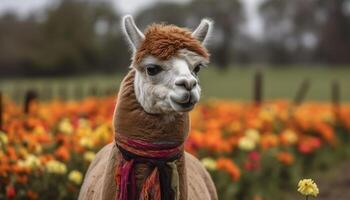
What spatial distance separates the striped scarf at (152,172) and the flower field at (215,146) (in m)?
1.67

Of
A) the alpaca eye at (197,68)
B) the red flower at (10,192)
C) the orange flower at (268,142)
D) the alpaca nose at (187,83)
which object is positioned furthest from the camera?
the orange flower at (268,142)

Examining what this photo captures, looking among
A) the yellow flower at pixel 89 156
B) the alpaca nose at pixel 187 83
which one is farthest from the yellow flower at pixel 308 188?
the yellow flower at pixel 89 156

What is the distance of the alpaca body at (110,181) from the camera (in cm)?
381

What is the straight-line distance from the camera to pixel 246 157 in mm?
8555

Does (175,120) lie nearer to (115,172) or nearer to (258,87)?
(115,172)

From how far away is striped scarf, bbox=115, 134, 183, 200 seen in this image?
3.69m

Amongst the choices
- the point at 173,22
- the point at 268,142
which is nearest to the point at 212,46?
the point at 173,22

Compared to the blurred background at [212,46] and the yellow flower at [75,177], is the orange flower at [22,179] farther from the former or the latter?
the blurred background at [212,46]

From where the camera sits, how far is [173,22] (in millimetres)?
61250

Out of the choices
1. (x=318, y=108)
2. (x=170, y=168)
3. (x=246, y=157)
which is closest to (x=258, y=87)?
(x=318, y=108)

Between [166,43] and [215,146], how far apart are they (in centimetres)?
404

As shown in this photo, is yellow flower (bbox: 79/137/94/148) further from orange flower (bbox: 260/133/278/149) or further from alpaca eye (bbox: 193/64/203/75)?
orange flower (bbox: 260/133/278/149)

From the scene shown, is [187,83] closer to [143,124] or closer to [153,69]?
[153,69]

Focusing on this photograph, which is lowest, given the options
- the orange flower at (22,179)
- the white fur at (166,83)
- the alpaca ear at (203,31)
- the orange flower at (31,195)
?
the orange flower at (31,195)
